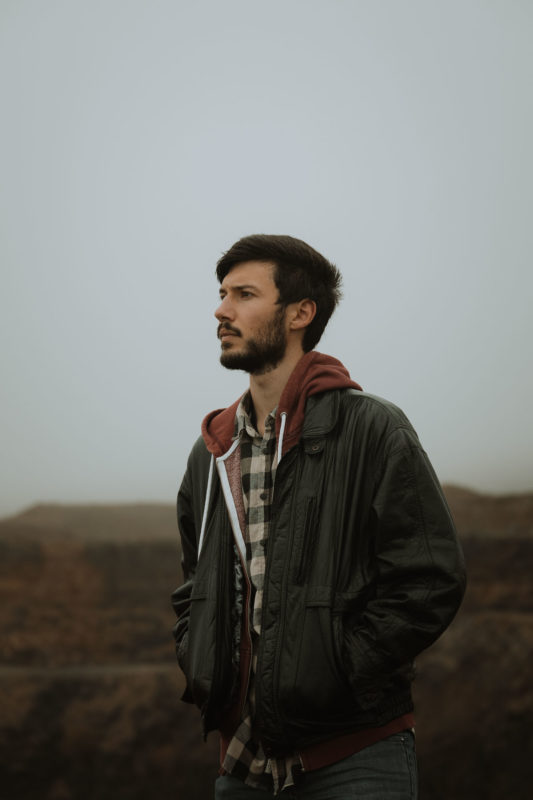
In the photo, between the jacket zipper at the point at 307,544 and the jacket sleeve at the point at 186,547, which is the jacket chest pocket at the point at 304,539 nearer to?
the jacket zipper at the point at 307,544

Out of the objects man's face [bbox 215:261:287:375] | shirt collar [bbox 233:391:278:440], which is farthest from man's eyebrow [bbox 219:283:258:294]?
shirt collar [bbox 233:391:278:440]

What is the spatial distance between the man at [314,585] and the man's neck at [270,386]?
0.6 inches

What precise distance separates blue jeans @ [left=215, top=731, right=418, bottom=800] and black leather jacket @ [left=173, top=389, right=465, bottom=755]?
0.20 feet

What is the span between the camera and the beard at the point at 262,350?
1.84 metres

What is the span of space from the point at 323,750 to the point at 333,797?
8 centimetres

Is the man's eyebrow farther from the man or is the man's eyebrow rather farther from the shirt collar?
the shirt collar

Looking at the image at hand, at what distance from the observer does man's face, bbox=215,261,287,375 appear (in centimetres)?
184

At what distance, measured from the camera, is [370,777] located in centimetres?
151

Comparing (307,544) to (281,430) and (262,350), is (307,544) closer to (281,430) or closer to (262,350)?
(281,430)

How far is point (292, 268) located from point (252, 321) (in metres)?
0.19

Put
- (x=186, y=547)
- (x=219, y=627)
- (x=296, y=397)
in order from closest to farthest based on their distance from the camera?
1. (x=219, y=627)
2. (x=296, y=397)
3. (x=186, y=547)

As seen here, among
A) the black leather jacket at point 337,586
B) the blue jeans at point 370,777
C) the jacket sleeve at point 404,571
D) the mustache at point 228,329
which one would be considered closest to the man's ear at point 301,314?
the mustache at point 228,329

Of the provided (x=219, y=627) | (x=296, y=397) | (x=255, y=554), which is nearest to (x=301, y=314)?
(x=296, y=397)

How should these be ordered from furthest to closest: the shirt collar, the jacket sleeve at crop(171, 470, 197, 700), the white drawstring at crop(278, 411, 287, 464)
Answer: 1. the jacket sleeve at crop(171, 470, 197, 700)
2. the shirt collar
3. the white drawstring at crop(278, 411, 287, 464)
